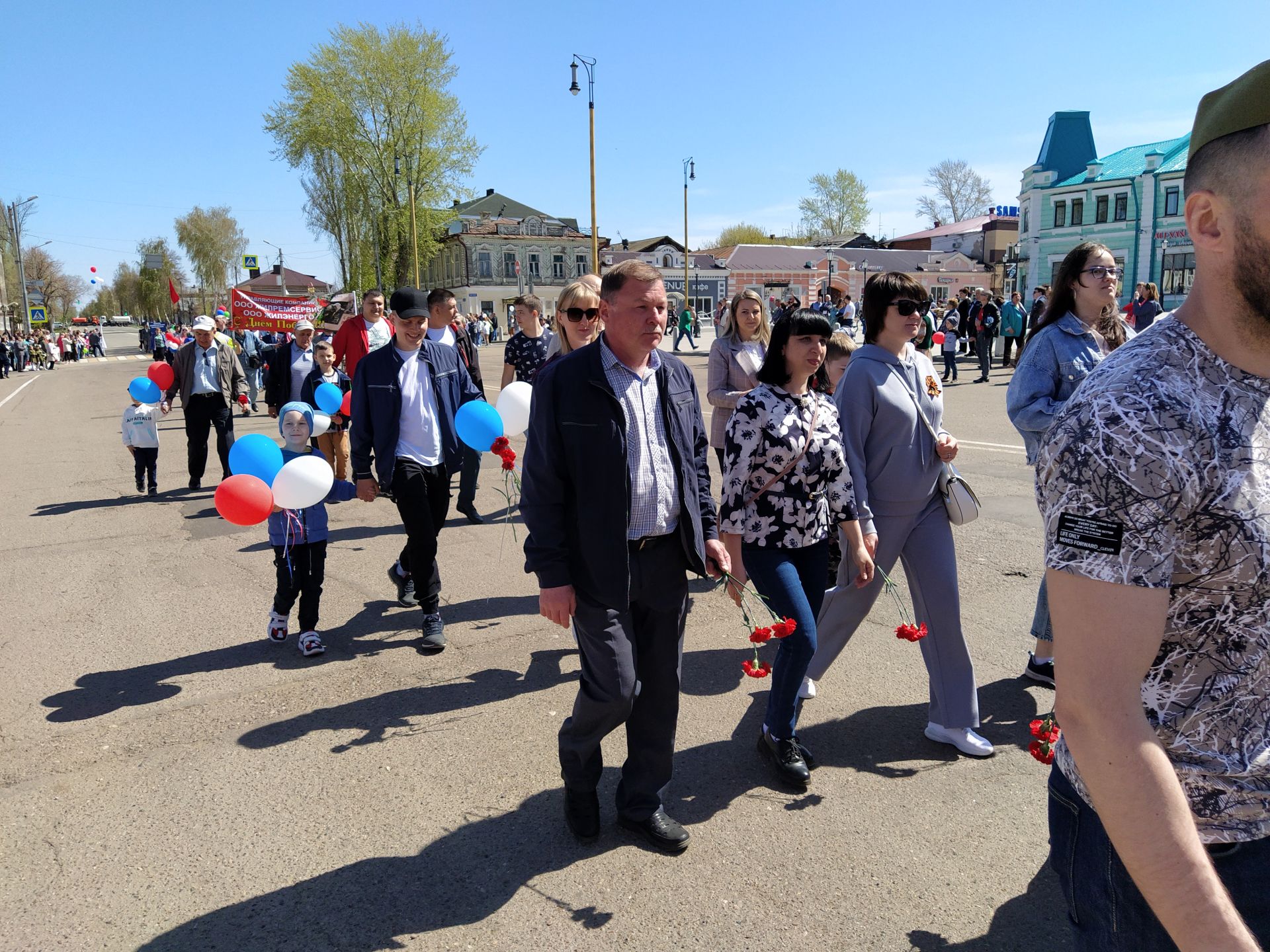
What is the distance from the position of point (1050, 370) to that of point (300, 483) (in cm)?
392

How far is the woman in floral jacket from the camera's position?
3.61 m

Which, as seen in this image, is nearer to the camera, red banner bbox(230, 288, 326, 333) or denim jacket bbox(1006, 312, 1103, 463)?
denim jacket bbox(1006, 312, 1103, 463)

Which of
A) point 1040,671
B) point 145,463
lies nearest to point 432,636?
point 1040,671

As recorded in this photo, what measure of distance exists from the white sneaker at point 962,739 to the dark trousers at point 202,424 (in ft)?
28.8

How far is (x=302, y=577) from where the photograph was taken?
5230 mm

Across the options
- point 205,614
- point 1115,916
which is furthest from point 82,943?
point 205,614

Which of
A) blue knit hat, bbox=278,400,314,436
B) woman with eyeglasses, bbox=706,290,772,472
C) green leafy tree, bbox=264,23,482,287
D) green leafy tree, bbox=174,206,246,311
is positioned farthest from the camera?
green leafy tree, bbox=174,206,246,311

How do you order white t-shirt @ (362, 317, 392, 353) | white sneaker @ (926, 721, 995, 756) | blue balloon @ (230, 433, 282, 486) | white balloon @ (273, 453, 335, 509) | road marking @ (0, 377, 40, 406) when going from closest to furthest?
white sneaker @ (926, 721, 995, 756) → white balloon @ (273, 453, 335, 509) → blue balloon @ (230, 433, 282, 486) → white t-shirt @ (362, 317, 392, 353) → road marking @ (0, 377, 40, 406)

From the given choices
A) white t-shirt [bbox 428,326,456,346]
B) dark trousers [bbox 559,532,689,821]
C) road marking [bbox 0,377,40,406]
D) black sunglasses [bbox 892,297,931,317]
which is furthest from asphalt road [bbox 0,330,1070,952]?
road marking [bbox 0,377,40,406]

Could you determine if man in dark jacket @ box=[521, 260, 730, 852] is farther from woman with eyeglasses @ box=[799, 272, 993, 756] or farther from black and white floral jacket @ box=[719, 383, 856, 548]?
woman with eyeglasses @ box=[799, 272, 993, 756]

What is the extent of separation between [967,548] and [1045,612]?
103 inches

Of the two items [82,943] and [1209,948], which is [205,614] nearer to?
[82,943]

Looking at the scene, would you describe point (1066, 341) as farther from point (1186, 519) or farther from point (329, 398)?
point (329, 398)

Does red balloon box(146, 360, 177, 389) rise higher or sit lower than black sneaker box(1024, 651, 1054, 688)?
higher
